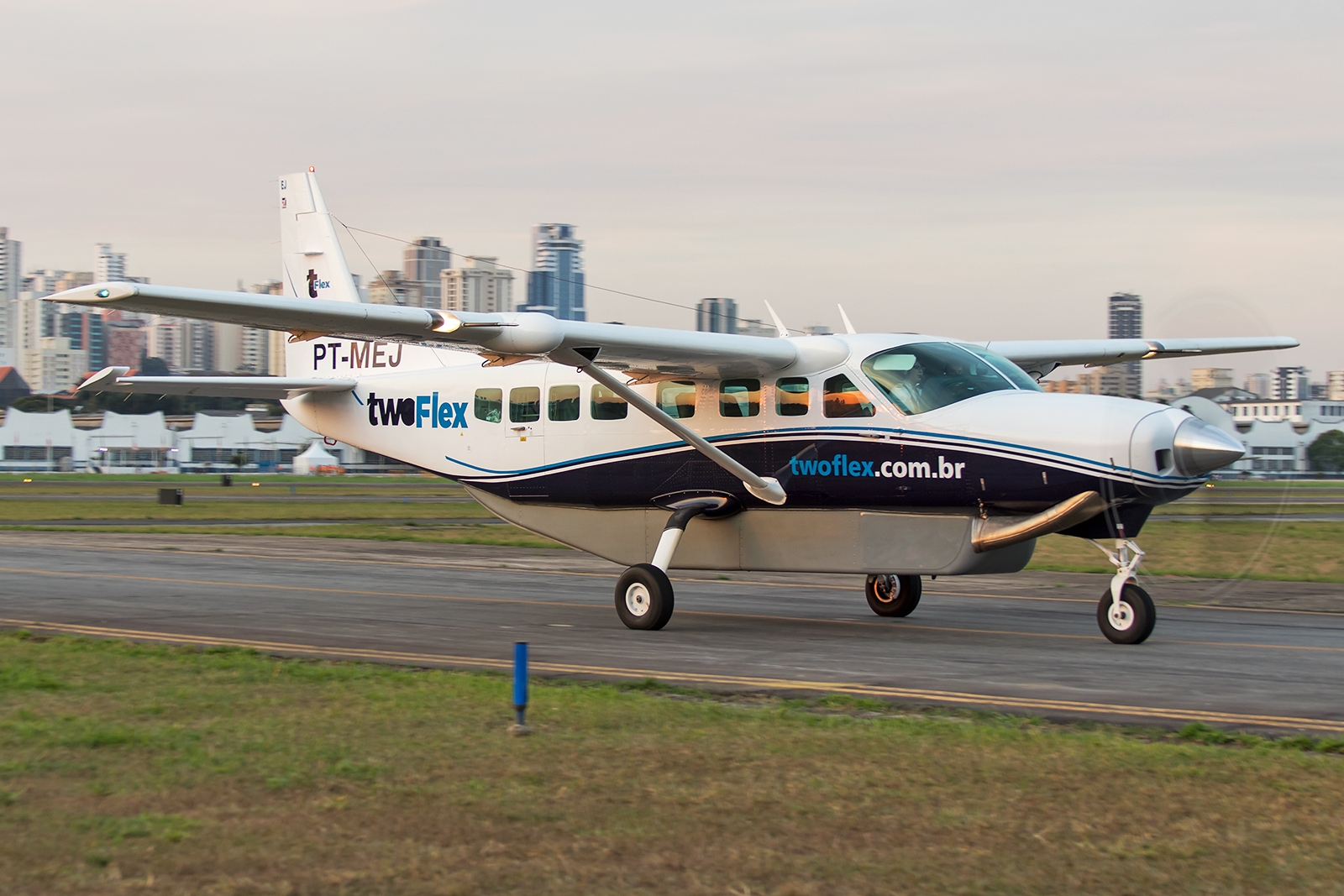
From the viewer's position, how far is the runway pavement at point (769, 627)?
10.9 metres

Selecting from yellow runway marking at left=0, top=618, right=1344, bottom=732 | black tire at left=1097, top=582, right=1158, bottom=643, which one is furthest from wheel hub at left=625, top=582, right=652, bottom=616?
black tire at left=1097, top=582, right=1158, bottom=643

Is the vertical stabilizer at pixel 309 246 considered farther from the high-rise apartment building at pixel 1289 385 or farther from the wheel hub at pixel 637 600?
the high-rise apartment building at pixel 1289 385

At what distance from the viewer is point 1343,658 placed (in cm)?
1270

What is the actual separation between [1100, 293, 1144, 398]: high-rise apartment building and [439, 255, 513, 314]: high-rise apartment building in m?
7.05

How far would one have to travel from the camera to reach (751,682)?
36.7ft

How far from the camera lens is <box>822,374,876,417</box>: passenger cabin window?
1492 cm

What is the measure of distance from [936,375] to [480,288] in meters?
25.0

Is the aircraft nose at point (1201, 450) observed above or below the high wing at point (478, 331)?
below

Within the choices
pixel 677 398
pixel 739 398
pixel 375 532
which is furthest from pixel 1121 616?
pixel 375 532

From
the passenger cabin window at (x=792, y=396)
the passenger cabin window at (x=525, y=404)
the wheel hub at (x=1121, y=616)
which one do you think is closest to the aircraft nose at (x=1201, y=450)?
the wheel hub at (x=1121, y=616)

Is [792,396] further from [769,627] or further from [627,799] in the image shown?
[627,799]

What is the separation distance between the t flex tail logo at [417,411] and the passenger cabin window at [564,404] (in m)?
1.73

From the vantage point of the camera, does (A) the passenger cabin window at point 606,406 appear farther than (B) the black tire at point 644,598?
Yes

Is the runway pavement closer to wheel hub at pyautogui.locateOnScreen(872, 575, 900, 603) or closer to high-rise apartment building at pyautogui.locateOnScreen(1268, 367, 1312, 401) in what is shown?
wheel hub at pyautogui.locateOnScreen(872, 575, 900, 603)
